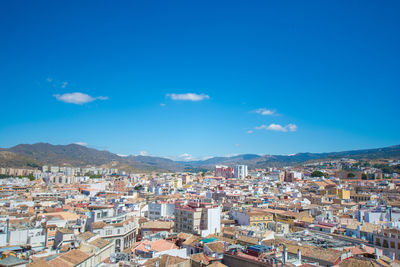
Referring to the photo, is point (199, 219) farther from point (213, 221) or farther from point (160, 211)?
point (160, 211)

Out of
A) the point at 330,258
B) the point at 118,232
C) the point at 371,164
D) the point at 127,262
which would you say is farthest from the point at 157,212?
the point at 371,164

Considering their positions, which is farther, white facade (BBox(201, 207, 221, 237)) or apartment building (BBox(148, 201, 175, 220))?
apartment building (BBox(148, 201, 175, 220))

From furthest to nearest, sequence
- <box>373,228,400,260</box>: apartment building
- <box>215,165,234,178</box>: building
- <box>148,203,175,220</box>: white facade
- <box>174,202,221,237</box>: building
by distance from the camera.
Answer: <box>215,165,234,178</box>: building < <box>148,203,175,220</box>: white facade < <box>174,202,221,237</box>: building < <box>373,228,400,260</box>: apartment building

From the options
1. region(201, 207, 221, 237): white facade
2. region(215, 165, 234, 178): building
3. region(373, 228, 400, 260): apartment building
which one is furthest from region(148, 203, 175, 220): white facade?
region(215, 165, 234, 178): building

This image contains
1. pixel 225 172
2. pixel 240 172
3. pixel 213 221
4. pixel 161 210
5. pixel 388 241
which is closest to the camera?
pixel 388 241

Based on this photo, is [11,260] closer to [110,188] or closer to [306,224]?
[306,224]

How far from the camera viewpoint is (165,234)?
31.1 metres

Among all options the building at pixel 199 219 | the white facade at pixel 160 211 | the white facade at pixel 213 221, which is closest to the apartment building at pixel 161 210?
the white facade at pixel 160 211

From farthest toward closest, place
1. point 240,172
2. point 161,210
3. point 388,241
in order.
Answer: point 240,172 → point 161,210 → point 388,241

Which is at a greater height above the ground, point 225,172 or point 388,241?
point 225,172

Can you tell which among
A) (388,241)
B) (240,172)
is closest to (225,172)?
(240,172)

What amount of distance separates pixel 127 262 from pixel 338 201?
4991 cm

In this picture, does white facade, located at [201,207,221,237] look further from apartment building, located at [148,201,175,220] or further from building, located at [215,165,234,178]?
building, located at [215,165,234,178]

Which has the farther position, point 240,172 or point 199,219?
point 240,172
